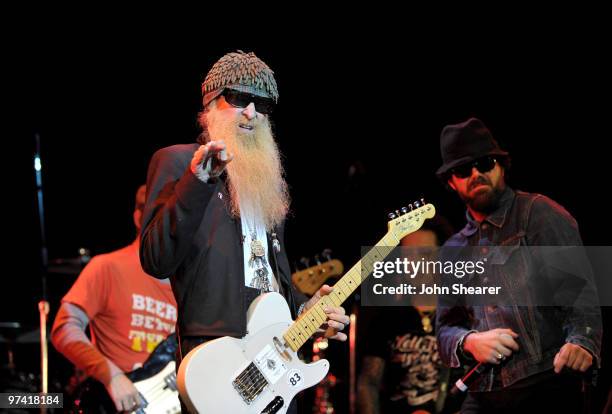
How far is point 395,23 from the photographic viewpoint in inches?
243

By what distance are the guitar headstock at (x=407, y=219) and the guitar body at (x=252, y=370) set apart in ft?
2.58

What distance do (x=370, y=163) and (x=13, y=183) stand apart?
3.80 metres

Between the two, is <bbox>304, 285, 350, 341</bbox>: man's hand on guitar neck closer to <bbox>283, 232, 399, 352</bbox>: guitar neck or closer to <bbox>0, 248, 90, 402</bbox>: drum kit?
<bbox>283, 232, 399, 352</bbox>: guitar neck

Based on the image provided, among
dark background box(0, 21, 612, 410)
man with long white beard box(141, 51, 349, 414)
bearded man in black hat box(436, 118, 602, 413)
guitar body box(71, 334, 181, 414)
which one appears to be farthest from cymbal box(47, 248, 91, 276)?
bearded man in black hat box(436, 118, 602, 413)

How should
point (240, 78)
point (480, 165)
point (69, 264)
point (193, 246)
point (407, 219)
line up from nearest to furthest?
1. point (193, 246)
2. point (240, 78)
3. point (407, 219)
4. point (480, 165)
5. point (69, 264)

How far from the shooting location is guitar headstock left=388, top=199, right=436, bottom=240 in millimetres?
3437

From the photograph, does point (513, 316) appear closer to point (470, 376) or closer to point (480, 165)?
point (470, 376)

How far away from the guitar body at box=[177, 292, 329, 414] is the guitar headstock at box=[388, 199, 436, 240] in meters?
0.79

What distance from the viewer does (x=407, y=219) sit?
3.49 metres

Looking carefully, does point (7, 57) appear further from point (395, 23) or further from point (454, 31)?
point (454, 31)

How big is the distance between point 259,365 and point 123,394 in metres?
1.81

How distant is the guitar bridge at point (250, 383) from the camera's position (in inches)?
106

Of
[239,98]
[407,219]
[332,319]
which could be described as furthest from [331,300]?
[239,98]

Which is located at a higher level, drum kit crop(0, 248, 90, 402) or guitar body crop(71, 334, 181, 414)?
drum kit crop(0, 248, 90, 402)
